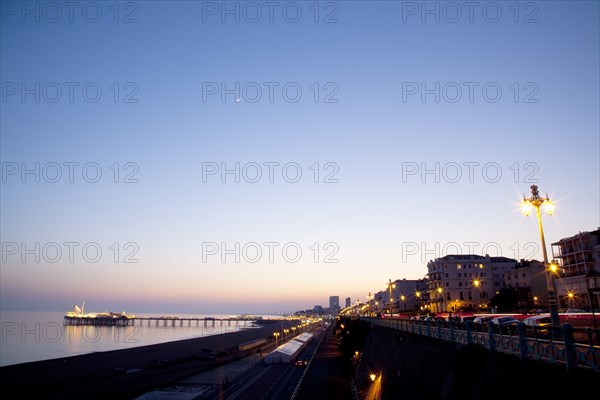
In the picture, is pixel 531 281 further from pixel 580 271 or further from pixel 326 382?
pixel 326 382

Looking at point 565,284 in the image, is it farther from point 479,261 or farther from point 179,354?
point 179,354

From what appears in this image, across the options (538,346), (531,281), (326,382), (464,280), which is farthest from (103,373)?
(531,281)

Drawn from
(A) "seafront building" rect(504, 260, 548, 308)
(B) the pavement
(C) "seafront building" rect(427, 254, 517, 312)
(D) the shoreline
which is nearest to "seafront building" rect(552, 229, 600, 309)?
(A) "seafront building" rect(504, 260, 548, 308)

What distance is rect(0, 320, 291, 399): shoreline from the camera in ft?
172

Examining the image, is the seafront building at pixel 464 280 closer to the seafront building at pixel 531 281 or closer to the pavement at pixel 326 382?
the seafront building at pixel 531 281

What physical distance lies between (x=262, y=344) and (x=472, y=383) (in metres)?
123

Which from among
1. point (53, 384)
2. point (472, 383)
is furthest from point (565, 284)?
point (53, 384)

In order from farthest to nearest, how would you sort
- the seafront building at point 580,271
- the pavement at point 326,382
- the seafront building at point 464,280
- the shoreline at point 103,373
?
the seafront building at point 464,280 < the seafront building at point 580,271 < the shoreline at point 103,373 < the pavement at point 326,382

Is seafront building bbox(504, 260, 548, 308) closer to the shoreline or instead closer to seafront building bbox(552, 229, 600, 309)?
seafront building bbox(552, 229, 600, 309)

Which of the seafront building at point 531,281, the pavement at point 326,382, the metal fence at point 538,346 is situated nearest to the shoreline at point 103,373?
the pavement at point 326,382

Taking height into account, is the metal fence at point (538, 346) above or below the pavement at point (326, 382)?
above

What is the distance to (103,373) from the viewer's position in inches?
2653

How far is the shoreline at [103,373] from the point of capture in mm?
52281

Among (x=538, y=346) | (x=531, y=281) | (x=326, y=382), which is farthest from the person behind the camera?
(x=531, y=281)
